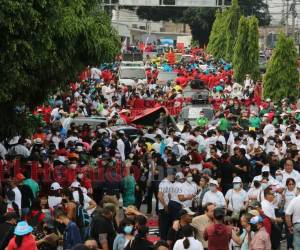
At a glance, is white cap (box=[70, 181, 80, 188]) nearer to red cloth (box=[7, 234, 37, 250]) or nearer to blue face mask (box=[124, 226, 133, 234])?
blue face mask (box=[124, 226, 133, 234])

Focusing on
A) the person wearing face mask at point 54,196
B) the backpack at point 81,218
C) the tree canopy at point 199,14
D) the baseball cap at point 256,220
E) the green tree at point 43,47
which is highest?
the green tree at point 43,47

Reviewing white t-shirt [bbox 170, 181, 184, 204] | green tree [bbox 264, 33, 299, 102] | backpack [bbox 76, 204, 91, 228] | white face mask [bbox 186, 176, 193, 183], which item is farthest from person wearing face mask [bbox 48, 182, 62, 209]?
green tree [bbox 264, 33, 299, 102]

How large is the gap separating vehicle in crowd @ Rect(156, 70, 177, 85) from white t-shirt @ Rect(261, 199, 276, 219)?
42.5 meters

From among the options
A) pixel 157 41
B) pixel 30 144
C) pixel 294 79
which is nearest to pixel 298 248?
pixel 30 144

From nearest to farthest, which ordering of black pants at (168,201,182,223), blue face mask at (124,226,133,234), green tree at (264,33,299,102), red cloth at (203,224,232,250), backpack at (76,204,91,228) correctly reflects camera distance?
blue face mask at (124,226,133,234) → red cloth at (203,224,232,250) → backpack at (76,204,91,228) → black pants at (168,201,182,223) → green tree at (264,33,299,102)

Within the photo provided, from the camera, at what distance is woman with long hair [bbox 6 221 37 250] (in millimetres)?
14297

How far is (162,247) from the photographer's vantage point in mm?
13844

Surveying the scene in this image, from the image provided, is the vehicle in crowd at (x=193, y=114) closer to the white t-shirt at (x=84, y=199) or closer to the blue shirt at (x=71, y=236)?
the white t-shirt at (x=84, y=199)

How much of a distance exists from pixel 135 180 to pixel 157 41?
346 feet

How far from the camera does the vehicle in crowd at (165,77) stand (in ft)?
203

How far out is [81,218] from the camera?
1680 cm

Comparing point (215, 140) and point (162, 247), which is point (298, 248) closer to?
point (162, 247)

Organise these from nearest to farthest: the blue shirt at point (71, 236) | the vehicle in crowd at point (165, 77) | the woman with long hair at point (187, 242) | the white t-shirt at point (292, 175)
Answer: the woman with long hair at point (187, 242) → the blue shirt at point (71, 236) → the white t-shirt at point (292, 175) → the vehicle in crowd at point (165, 77)

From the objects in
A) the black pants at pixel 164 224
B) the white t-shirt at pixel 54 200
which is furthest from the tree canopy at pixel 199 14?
the white t-shirt at pixel 54 200
